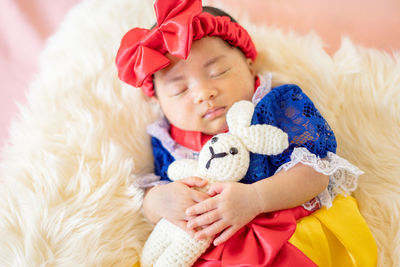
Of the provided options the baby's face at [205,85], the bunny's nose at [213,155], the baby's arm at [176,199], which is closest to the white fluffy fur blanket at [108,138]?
the baby's arm at [176,199]

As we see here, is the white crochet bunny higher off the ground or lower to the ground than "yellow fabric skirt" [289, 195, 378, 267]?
higher

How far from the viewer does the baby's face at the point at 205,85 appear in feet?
3.60

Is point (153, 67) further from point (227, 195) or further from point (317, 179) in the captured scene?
point (317, 179)

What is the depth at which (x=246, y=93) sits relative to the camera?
3.80 feet

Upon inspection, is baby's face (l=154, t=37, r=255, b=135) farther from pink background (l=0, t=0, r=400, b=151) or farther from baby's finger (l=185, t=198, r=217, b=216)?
pink background (l=0, t=0, r=400, b=151)

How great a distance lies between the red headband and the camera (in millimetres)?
1026

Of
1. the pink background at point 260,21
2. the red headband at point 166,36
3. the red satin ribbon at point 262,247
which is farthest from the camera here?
the pink background at point 260,21

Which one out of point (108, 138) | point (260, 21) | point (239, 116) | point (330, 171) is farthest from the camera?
point (260, 21)

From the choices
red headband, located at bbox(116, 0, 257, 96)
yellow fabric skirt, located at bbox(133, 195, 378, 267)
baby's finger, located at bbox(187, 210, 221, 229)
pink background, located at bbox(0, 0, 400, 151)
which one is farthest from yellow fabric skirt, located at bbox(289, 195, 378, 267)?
pink background, located at bbox(0, 0, 400, 151)

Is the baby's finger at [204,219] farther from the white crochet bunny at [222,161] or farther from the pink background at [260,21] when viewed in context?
the pink background at [260,21]

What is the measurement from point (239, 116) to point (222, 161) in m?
0.15

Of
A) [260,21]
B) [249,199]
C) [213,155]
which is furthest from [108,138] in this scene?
[260,21]

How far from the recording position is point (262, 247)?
947mm

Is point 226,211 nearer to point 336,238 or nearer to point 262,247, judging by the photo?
point 262,247
